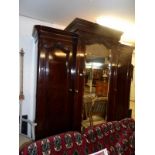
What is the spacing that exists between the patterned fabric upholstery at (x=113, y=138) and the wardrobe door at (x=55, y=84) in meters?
0.85

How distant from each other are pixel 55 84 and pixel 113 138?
111cm

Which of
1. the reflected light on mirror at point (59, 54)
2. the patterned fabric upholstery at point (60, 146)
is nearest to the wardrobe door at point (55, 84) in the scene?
the reflected light on mirror at point (59, 54)

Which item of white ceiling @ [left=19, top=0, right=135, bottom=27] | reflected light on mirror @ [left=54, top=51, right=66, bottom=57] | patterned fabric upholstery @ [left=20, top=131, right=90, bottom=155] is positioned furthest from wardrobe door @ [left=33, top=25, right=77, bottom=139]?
patterned fabric upholstery @ [left=20, top=131, right=90, bottom=155]

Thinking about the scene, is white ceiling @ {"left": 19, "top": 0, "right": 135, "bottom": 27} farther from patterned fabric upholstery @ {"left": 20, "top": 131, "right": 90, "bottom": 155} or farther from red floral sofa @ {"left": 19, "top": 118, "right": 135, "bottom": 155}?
patterned fabric upholstery @ {"left": 20, "top": 131, "right": 90, "bottom": 155}

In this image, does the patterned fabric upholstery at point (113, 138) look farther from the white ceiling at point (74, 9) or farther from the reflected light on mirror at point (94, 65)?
the white ceiling at point (74, 9)

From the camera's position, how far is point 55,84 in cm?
240

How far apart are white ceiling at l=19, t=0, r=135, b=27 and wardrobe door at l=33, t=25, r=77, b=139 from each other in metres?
0.42

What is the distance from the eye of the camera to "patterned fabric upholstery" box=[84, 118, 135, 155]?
154cm

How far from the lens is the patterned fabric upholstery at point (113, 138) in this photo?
1542 millimetres

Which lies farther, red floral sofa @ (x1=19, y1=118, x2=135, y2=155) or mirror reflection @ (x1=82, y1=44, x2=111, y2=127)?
mirror reflection @ (x1=82, y1=44, x2=111, y2=127)

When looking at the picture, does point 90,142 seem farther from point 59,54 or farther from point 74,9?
point 74,9
